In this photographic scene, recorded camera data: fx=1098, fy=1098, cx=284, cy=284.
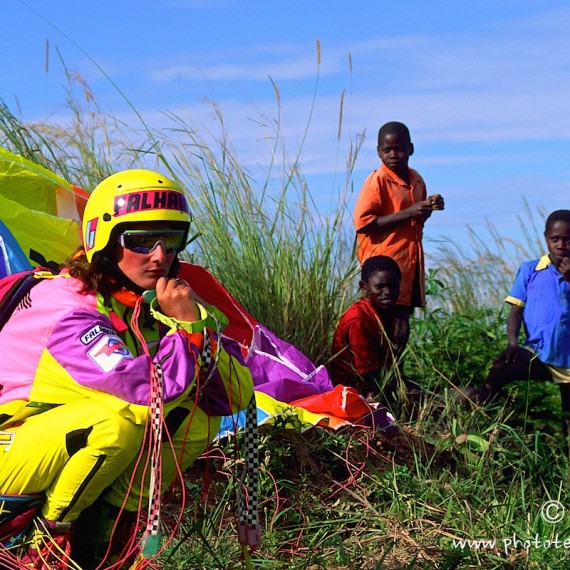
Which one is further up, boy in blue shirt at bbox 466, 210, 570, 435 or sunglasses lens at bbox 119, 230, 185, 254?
sunglasses lens at bbox 119, 230, 185, 254

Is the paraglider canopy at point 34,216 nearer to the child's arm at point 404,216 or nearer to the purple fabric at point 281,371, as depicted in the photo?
the purple fabric at point 281,371

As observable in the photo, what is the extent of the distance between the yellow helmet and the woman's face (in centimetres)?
4

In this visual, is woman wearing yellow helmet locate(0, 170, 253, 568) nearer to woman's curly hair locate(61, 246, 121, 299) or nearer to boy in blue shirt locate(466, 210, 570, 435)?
woman's curly hair locate(61, 246, 121, 299)

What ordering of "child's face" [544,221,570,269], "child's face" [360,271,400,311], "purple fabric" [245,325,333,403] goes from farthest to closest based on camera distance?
"child's face" [544,221,570,269], "child's face" [360,271,400,311], "purple fabric" [245,325,333,403]

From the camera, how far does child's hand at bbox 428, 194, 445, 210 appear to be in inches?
→ 268

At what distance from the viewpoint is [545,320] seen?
22.6 ft

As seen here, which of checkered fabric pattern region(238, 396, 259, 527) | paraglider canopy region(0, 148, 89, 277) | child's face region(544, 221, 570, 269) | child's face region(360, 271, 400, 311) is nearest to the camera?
checkered fabric pattern region(238, 396, 259, 527)

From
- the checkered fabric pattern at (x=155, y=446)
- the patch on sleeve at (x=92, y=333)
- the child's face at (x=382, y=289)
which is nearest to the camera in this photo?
the checkered fabric pattern at (x=155, y=446)

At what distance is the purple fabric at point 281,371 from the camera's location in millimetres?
5334

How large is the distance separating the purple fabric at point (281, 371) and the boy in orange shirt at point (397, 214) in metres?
1.23

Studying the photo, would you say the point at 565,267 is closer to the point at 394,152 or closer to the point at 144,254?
the point at 394,152

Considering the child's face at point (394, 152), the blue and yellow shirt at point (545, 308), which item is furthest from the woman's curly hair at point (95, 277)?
the blue and yellow shirt at point (545, 308)

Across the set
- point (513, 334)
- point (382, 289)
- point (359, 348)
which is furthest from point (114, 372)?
point (513, 334)

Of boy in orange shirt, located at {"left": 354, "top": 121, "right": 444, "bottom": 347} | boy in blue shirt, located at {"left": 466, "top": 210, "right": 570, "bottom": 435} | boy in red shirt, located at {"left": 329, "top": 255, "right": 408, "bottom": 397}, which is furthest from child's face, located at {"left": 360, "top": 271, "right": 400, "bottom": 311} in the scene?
boy in blue shirt, located at {"left": 466, "top": 210, "right": 570, "bottom": 435}
